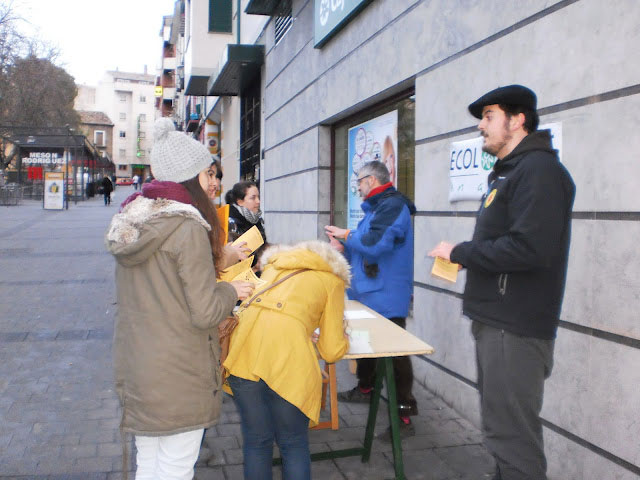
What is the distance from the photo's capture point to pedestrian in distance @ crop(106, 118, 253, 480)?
2203 millimetres

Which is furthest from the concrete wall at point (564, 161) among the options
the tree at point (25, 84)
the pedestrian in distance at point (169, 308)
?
the tree at point (25, 84)

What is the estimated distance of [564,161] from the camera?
3426 millimetres

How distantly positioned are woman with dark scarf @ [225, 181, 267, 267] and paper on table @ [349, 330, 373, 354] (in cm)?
197

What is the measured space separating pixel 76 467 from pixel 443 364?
8.98 feet

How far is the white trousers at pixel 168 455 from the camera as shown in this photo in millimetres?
2346

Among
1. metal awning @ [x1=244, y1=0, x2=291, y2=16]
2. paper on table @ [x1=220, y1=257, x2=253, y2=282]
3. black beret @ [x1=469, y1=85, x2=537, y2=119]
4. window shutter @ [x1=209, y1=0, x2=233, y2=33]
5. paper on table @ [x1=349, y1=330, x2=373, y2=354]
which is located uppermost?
window shutter @ [x1=209, y1=0, x2=233, y2=33]

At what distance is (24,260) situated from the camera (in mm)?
12562

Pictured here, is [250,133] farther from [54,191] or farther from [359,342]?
[54,191]

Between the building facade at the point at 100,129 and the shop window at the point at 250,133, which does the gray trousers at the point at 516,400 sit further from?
the building facade at the point at 100,129

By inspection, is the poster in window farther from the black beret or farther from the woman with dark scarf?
the black beret

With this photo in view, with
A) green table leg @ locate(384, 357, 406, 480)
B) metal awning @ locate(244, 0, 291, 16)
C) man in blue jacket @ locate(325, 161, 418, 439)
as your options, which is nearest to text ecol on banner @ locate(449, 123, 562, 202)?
man in blue jacket @ locate(325, 161, 418, 439)

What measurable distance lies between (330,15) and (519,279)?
19.3 ft

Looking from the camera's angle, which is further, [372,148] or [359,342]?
[372,148]

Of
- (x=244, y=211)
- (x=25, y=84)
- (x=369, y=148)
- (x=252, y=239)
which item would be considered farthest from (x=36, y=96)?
(x=252, y=239)
